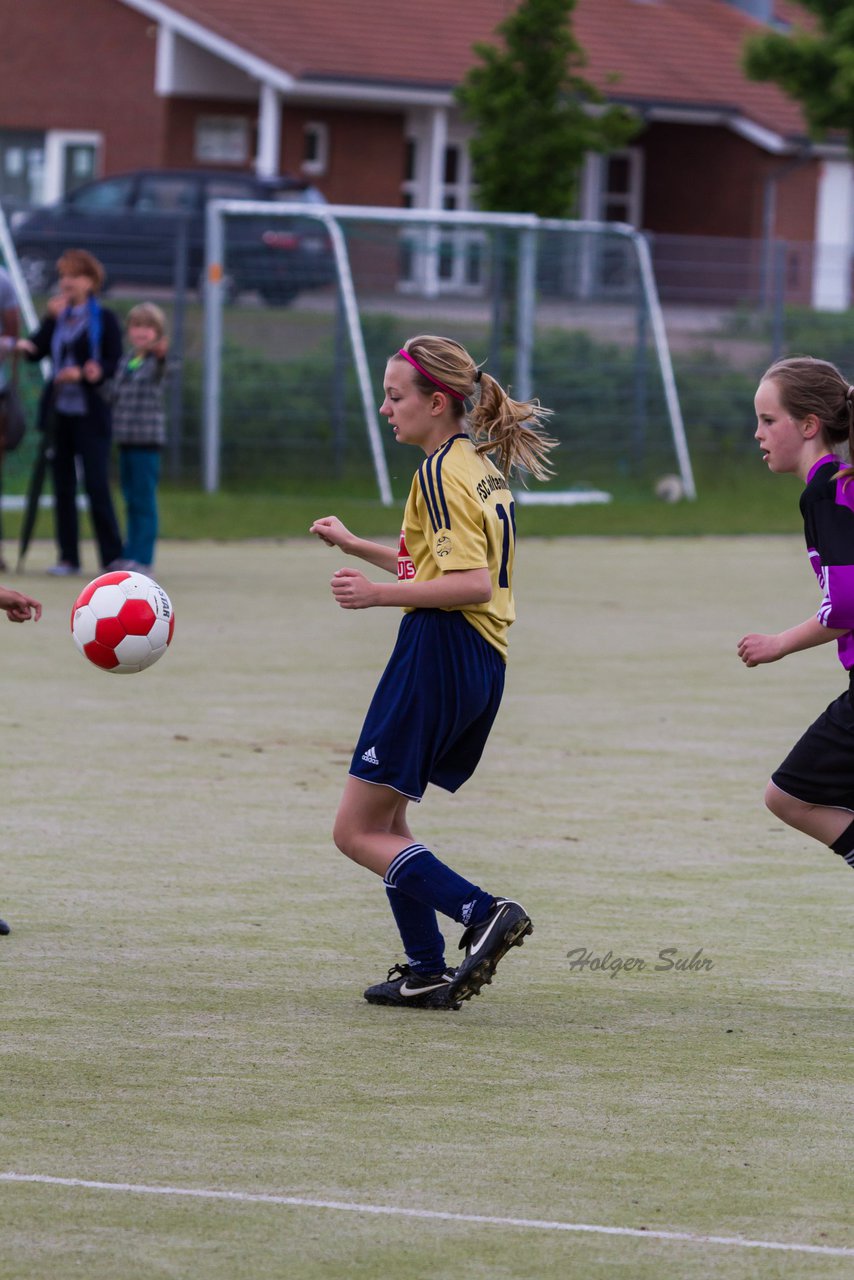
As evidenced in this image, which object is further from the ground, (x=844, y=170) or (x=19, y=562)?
Result: (x=844, y=170)

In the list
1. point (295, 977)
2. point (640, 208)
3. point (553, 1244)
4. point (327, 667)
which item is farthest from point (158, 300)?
point (640, 208)

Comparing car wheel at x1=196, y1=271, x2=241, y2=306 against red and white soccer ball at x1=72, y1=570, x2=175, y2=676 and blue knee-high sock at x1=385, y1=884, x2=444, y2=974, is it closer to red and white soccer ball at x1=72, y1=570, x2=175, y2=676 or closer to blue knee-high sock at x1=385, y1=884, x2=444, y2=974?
red and white soccer ball at x1=72, y1=570, x2=175, y2=676

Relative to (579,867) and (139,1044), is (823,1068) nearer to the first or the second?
(139,1044)

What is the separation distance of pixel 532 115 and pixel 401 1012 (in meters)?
23.4

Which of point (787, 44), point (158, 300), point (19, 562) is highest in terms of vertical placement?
point (787, 44)

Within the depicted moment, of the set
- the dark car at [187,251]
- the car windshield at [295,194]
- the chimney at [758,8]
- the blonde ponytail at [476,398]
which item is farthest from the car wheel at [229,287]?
the chimney at [758,8]

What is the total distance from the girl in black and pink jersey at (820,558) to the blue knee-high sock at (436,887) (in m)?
0.79

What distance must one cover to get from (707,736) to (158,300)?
13.6 meters

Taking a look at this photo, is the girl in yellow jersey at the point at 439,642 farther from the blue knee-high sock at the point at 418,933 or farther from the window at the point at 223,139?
the window at the point at 223,139

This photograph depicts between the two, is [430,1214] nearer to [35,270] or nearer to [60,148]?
[35,270]

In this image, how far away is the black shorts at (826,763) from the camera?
17.9 feet

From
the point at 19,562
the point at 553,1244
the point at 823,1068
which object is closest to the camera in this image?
the point at 553,1244

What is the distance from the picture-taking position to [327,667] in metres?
11.9

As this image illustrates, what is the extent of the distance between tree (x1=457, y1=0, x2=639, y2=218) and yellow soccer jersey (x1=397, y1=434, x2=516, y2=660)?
887 inches
